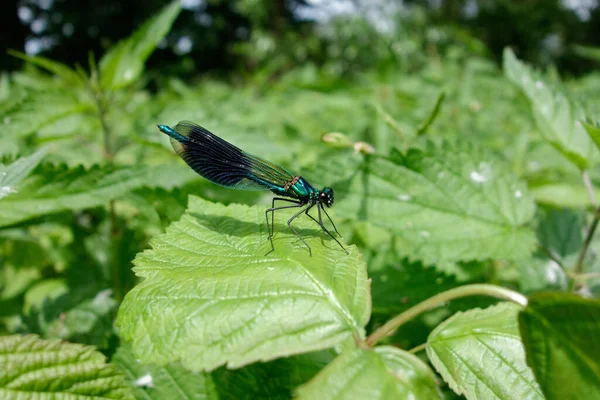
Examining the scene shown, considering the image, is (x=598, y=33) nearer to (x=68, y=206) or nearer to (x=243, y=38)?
(x=243, y=38)

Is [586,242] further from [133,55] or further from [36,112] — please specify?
[36,112]

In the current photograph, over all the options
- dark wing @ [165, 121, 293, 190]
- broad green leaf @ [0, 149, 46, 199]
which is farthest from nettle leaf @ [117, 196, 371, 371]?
dark wing @ [165, 121, 293, 190]

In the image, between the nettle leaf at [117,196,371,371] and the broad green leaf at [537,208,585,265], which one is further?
the broad green leaf at [537,208,585,265]

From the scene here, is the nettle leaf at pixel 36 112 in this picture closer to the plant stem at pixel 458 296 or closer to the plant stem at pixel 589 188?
the plant stem at pixel 458 296

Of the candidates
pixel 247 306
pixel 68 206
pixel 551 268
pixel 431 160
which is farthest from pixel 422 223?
pixel 68 206

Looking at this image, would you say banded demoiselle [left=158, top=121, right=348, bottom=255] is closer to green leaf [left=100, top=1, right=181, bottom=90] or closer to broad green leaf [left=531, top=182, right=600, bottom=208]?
green leaf [left=100, top=1, right=181, bottom=90]

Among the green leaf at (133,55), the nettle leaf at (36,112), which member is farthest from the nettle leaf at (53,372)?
the green leaf at (133,55)
